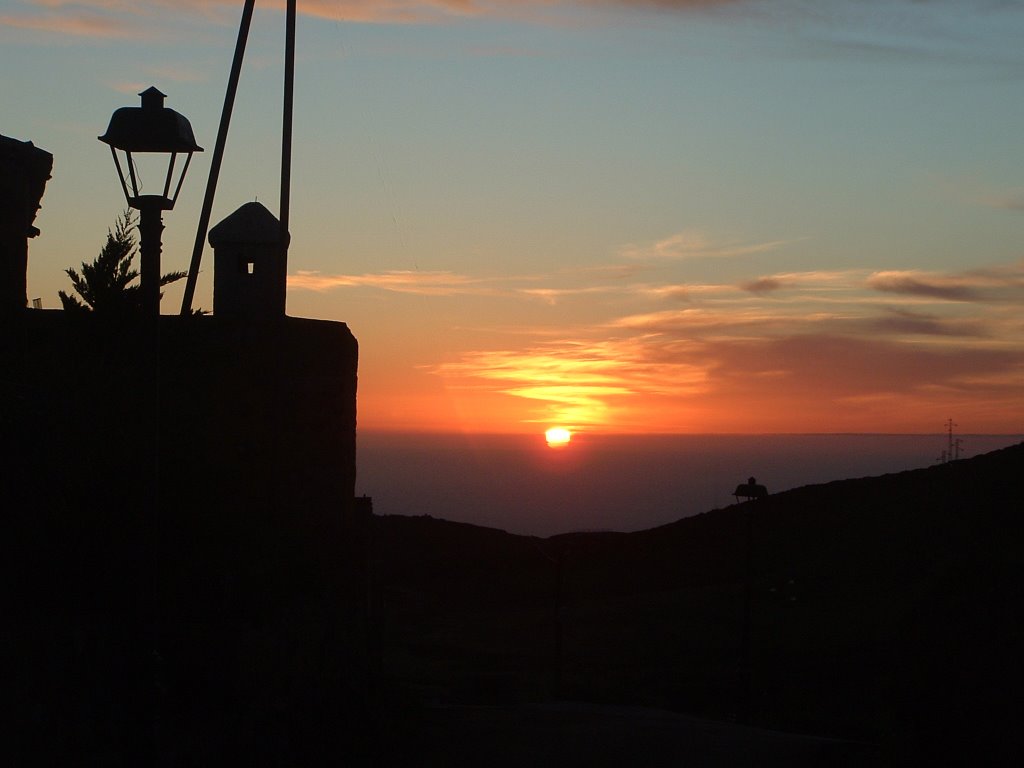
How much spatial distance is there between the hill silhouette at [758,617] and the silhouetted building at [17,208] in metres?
7.52

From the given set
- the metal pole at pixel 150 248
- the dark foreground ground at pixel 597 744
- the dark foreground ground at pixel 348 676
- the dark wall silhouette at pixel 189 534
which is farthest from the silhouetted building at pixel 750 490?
the metal pole at pixel 150 248

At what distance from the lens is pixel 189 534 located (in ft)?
45.2

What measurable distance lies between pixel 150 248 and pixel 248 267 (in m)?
9.91

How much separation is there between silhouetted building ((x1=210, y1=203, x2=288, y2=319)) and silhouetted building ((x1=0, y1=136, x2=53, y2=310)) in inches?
123

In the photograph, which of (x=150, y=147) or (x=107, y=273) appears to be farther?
(x=107, y=273)

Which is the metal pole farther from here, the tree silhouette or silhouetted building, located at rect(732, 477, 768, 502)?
silhouetted building, located at rect(732, 477, 768, 502)

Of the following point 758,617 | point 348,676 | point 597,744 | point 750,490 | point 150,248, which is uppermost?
point 150,248

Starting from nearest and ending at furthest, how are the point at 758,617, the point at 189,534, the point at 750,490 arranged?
the point at 189,534 → the point at 750,490 → the point at 758,617

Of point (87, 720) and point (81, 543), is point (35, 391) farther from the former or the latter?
point (87, 720)

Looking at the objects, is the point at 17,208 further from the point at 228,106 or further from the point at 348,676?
the point at 348,676

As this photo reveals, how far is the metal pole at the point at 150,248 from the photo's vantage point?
8.35 m

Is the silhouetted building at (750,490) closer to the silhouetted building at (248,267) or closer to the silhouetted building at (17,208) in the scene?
the silhouetted building at (248,267)

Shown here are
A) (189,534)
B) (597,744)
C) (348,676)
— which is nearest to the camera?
(189,534)

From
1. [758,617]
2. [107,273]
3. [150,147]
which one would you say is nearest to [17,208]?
[107,273]
